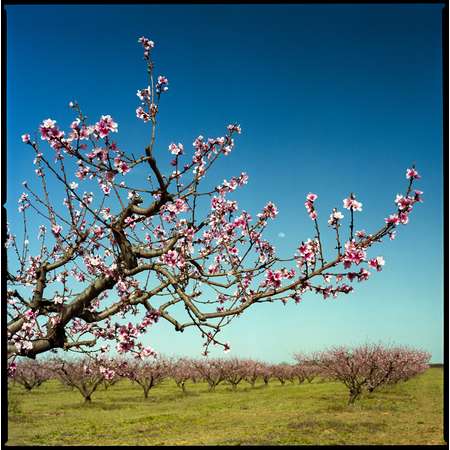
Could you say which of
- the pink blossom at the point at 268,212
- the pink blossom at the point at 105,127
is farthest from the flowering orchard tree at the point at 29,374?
the pink blossom at the point at 105,127

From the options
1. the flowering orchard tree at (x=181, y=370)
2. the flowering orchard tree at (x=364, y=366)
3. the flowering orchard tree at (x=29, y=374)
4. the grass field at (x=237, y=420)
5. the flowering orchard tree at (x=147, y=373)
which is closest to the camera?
the grass field at (x=237, y=420)

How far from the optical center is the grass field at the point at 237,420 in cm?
1216

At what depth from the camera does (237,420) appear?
15086 mm

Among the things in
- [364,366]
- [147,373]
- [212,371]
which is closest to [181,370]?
[212,371]

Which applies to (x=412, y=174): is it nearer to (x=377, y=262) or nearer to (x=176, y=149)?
(x=377, y=262)

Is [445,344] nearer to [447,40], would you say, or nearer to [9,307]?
[447,40]

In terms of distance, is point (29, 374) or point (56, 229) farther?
point (29, 374)

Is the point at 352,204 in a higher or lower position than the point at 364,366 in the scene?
higher

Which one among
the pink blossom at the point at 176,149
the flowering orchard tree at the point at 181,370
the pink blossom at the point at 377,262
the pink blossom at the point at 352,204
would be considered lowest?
the flowering orchard tree at the point at 181,370

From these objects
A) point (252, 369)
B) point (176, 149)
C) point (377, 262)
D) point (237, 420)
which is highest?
point (176, 149)

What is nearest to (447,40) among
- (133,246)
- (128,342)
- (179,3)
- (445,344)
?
(179,3)

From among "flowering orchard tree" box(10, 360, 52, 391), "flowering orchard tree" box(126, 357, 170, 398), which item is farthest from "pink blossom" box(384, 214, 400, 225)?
"flowering orchard tree" box(10, 360, 52, 391)

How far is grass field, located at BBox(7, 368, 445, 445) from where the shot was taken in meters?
12.2

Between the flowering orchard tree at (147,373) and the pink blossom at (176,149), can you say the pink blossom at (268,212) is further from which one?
the flowering orchard tree at (147,373)
